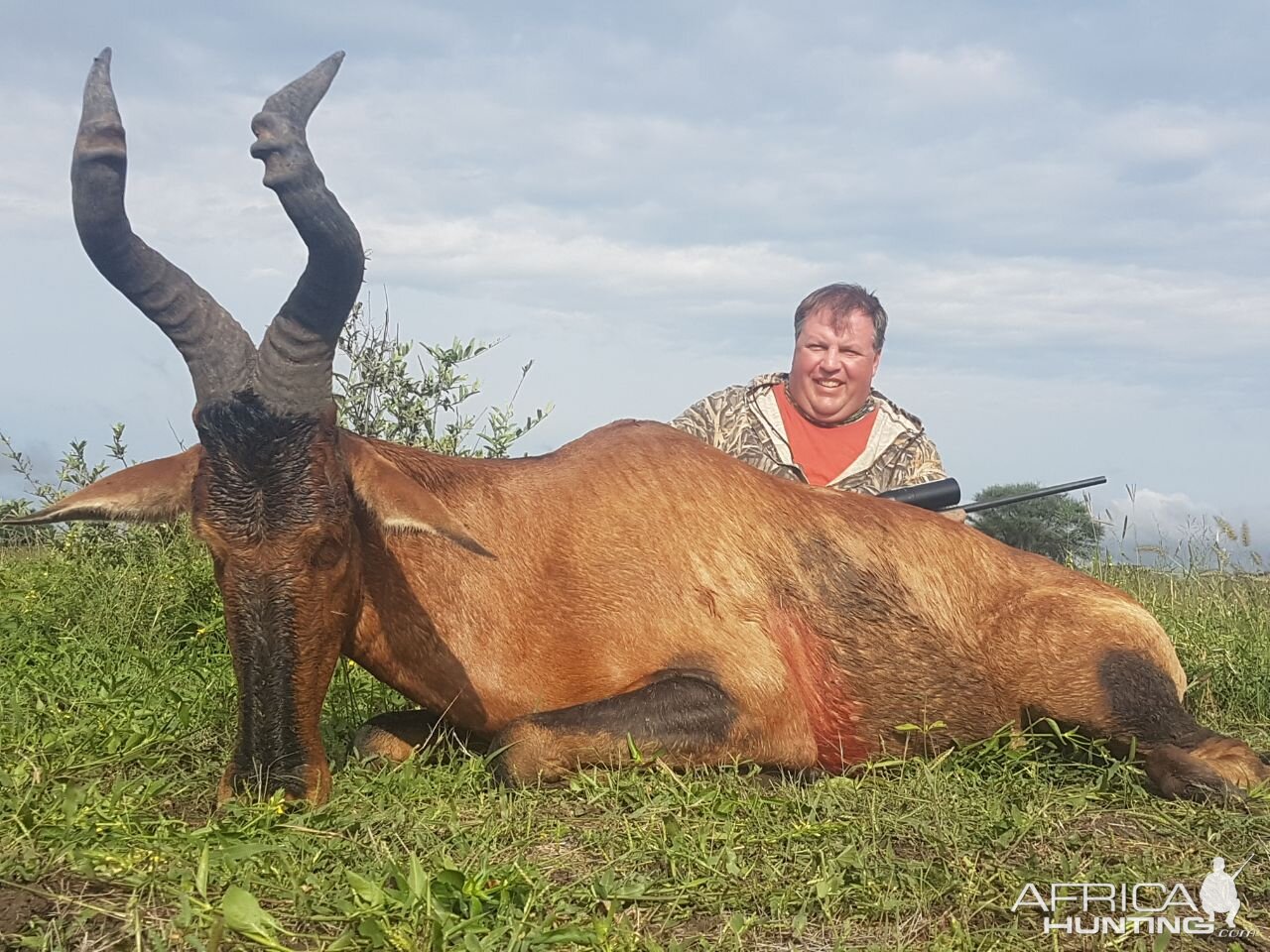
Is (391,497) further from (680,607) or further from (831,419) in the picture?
(831,419)

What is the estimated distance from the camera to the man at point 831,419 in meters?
8.16

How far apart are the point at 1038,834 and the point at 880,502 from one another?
2224 mm

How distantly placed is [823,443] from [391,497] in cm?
455

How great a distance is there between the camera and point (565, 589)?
5.09 metres

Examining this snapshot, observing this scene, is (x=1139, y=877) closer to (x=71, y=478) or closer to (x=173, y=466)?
(x=173, y=466)

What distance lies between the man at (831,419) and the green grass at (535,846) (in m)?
2.99

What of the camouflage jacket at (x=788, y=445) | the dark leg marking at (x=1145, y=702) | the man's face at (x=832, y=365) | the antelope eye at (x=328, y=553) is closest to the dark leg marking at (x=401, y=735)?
the antelope eye at (x=328, y=553)

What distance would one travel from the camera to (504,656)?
196 inches

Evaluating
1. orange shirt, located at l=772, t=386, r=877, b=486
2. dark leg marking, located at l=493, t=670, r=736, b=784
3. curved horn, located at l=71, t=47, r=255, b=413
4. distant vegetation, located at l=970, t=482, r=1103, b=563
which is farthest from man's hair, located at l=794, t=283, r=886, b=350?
distant vegetation, located at l=970, t=482, r=1103, b=563

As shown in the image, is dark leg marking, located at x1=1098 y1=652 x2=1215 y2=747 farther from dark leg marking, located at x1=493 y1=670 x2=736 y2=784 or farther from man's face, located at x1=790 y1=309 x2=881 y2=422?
man's face, located at x1=790 y1=309 x2=881 y2=422

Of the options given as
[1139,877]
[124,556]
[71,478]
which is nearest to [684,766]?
[1139,877]

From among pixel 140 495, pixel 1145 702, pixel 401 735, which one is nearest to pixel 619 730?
pixel 401 735

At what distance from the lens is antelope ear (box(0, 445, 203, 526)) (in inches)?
173

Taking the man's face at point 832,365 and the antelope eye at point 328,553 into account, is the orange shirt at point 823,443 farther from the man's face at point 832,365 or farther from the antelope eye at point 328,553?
the antelope eye at point 328,553
